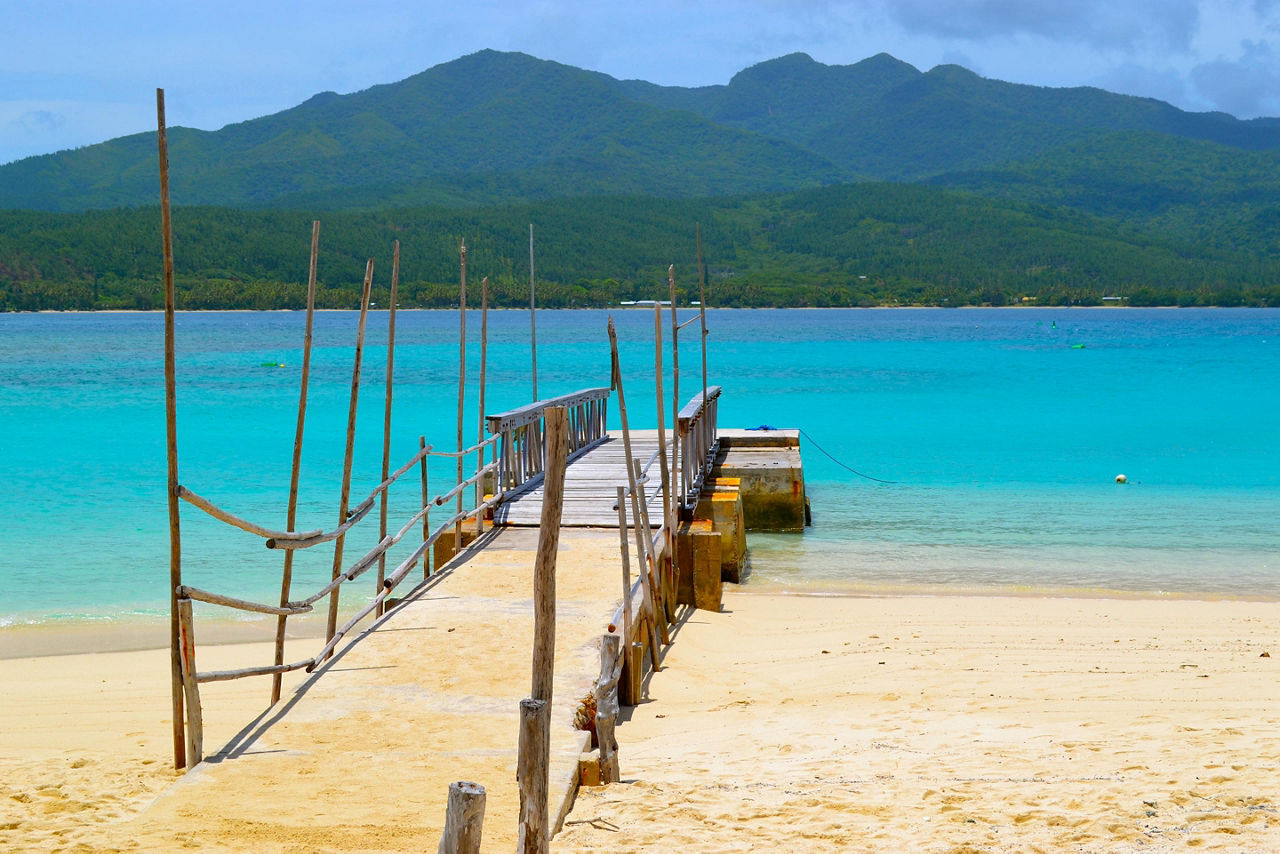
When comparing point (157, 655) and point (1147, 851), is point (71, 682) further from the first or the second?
point (1147, 851)

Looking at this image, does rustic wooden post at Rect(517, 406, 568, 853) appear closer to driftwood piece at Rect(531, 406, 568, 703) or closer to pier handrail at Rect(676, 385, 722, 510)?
driftwood piece at Rect(531, 406, 568, 703)

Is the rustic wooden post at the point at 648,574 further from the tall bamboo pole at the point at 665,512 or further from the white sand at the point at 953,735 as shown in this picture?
the white sand at the point at 953,735

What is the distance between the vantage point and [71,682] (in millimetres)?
8586

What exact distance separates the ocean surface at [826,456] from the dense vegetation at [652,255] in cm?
4897

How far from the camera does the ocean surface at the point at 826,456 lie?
1323 centimetres

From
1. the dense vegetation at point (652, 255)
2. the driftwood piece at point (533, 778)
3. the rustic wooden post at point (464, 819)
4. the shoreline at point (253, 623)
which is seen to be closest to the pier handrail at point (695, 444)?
the shoreline at point (253, 623)

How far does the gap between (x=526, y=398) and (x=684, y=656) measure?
3079cm

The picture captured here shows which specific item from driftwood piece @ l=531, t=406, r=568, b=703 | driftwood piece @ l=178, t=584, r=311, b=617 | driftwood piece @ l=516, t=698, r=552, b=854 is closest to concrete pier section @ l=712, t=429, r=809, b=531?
driftwood piece @ l=178, t=584, r=311, b=617

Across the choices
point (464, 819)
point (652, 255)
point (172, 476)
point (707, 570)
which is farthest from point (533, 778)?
point (652, 255)

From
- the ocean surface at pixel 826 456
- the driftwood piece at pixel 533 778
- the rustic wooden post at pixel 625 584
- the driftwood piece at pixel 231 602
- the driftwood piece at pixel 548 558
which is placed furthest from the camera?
the ocean surface at pixel 826 456

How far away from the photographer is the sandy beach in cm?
501

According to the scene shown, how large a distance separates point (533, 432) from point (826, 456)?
538 inches

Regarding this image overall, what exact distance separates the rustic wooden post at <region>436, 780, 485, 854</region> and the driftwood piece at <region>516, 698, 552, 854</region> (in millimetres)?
556

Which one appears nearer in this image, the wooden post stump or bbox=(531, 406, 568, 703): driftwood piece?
bbox=(531, 406, 568, 703): driftwood piece
